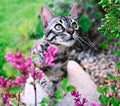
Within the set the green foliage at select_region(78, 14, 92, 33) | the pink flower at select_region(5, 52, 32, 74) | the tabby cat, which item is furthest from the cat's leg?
the green foliage at select_region(78, 14, 92, 33)

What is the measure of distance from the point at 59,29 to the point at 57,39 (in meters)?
0.08

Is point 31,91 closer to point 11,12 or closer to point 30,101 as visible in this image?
point 30,101

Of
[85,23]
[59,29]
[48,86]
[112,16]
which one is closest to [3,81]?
[112,16]

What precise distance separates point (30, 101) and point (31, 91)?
18 cm

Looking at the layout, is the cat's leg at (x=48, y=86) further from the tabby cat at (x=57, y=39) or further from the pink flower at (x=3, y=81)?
the pink flower at (x=3, y=81)

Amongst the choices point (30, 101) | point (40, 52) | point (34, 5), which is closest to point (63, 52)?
point (40, 52)

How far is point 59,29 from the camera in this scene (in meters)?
3.58

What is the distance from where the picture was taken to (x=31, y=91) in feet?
14.1

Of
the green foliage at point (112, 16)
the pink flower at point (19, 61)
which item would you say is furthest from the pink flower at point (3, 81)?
the green foliage at point (112, 16)

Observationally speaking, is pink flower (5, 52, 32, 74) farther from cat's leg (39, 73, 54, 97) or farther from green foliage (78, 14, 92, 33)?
green foliage (78, 14, 92, 33)

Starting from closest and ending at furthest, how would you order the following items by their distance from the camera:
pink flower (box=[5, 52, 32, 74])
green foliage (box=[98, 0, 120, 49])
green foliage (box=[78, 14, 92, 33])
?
pink flower (box=[5, 52, 32, 74])
green foliage (box=[98, 0, 120, 49])
green foliage (box=[78, 14, 92, 33])

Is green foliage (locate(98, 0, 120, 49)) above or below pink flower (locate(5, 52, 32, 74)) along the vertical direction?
above

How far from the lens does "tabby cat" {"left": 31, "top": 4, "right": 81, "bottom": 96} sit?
356 cm

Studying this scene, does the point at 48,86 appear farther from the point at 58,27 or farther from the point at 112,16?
the point at 112,16
